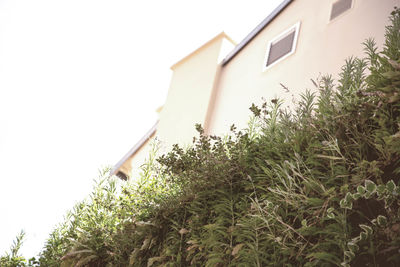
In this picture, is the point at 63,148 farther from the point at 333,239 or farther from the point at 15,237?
the point at 333,239

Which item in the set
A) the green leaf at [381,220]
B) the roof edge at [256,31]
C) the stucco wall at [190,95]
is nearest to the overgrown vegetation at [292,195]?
the green leaf at [381,220]

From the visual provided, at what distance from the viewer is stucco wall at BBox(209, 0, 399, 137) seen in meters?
7.00

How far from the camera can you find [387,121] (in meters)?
2.47

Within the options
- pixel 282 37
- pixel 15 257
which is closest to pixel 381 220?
pixel 15 257

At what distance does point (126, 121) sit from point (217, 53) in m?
5.88

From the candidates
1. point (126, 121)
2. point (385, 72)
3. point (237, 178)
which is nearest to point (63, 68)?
point (126, 121)

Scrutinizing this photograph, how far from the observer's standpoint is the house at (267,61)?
7.22 meters

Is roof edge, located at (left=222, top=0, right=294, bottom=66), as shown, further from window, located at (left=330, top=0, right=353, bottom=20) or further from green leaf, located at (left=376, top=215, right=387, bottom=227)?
green leaf, located at (left=376, top=215, right=387, bottom=227)

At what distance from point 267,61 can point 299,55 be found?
1181 mm

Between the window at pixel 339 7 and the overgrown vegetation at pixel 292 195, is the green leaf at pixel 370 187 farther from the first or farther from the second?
the window at pixel 339 7

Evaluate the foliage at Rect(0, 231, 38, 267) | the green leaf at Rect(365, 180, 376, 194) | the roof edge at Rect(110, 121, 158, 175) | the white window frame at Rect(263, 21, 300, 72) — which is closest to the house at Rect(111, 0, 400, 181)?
the white window frame at Rect(263, 21, 300, 72)

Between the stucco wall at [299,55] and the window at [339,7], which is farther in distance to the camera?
the window at [339,7]

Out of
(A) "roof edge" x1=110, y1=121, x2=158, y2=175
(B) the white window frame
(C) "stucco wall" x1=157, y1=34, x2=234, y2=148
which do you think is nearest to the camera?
(B) the white window frame

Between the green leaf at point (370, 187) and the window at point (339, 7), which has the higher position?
the window at point (339, 7)
